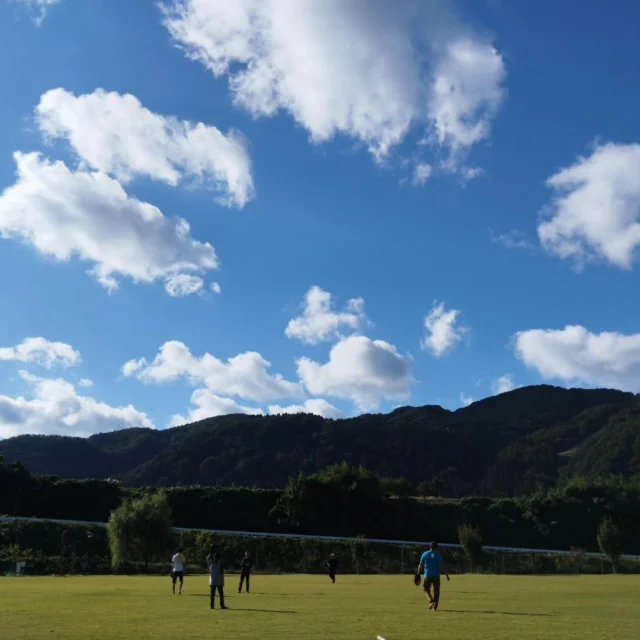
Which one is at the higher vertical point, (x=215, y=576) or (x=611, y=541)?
(x=215, y=576)

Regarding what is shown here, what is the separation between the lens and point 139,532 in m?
63.6

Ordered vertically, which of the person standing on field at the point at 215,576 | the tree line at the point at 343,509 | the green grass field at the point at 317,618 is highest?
the tree line at the point at 343,509

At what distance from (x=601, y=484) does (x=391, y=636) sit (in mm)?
117768

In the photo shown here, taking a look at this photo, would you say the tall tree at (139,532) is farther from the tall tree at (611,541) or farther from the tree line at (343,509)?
the tree line at (343,509)

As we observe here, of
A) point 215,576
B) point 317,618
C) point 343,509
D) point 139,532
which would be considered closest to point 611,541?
point 139,532

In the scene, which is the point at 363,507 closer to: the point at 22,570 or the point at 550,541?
the point at 550,541

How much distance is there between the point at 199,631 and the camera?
1602cm

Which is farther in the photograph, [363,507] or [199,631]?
[363,507]

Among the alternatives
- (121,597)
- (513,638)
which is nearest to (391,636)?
A: (513,638)

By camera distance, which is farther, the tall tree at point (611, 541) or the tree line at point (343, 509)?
the tree line at point (343, 509)

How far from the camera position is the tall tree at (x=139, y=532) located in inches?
2501

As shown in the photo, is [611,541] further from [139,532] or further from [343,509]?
[343,509]

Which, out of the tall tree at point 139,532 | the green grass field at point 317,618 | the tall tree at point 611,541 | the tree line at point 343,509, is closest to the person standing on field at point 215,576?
the green grass field at point 317,618

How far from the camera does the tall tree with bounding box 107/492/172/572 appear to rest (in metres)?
63.5
